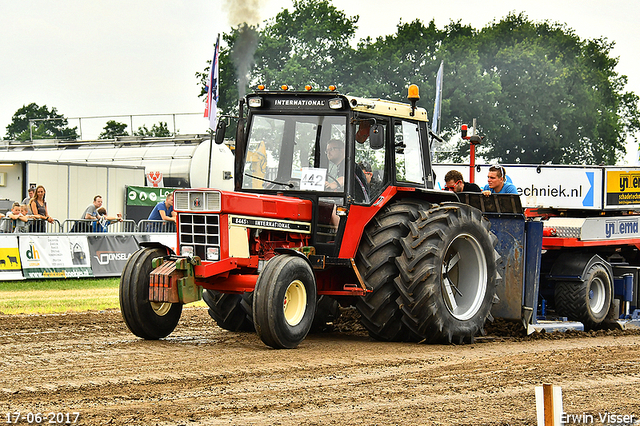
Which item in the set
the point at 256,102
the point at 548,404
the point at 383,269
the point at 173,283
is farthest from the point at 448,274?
the point at 548,404

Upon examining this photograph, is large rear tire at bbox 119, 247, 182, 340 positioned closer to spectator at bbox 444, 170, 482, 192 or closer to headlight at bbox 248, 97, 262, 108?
headlight at bbox 248, 97, 262, 108

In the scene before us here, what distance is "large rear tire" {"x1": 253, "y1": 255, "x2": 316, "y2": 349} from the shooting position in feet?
24.0

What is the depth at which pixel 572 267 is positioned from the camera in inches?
411

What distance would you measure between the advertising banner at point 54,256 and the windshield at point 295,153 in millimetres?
7962

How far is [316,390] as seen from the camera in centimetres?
581

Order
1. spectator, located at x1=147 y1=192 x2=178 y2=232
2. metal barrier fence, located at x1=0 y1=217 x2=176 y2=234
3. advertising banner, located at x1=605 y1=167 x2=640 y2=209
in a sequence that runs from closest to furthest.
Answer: advertising banner, located at x1=605 y1=167 x2=640 y2=209, metal barrier fence, located at x1=0 y1=217 x2=176 y2=234, spectator, located at x1=147 y1=192 x2=178 y2=232

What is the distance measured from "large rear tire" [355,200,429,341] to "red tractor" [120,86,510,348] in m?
0.01

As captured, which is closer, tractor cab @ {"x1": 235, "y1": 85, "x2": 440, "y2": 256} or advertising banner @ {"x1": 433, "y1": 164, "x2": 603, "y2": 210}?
tractor cab @ {"x1": 235, "y1": 85, "x2": 440, "y2": 256}

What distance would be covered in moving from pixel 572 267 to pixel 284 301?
15.4 ft

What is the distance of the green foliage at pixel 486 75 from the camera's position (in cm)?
4950

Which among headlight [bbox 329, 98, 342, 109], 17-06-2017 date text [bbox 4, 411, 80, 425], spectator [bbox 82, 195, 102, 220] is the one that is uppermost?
headlight [bbox 329, 98, 342, 109]

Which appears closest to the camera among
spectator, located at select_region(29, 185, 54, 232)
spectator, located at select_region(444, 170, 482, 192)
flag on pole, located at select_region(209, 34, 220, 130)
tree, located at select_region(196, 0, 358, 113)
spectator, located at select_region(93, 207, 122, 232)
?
spectator, located at select_region(444, 170, 482, 192)

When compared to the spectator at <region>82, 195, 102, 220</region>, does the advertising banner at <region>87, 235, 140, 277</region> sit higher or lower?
lower

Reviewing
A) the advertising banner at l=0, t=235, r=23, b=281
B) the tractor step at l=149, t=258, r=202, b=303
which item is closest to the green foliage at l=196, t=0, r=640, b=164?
the advertising banner at l=0, t=235, r=23, b=281
